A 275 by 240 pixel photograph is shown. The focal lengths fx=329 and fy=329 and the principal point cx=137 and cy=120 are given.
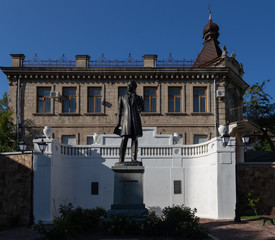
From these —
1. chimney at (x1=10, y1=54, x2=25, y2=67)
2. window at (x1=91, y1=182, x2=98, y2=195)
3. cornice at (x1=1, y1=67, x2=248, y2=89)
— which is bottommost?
window at (x1=91, y1=182, x2=98, y2=195)

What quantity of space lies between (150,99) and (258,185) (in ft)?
37.2

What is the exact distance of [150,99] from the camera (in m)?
24.5

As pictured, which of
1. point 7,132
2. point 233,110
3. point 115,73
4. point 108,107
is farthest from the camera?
point 233,110

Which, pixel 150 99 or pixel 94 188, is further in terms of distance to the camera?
pixel 150 99

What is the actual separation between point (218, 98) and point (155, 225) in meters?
16.4

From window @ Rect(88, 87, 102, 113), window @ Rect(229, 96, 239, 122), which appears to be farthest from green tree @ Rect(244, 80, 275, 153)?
window @ Rect(88, 87, 102, 113)

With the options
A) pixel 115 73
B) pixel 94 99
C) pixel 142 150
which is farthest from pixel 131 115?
pixel 94 99

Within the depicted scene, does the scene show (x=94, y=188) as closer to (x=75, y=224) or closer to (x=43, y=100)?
(x=75, y=224)

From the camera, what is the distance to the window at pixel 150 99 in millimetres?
24422

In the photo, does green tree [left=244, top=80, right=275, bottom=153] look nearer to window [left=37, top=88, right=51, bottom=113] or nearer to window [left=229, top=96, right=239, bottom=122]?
window [left=229, top=96, right=239, bottom=122]

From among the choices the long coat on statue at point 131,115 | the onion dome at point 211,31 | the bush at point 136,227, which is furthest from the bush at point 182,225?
the onion dome at point 211,31

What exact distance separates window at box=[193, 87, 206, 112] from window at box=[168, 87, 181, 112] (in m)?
1.19

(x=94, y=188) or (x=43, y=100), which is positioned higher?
(x=43, y=100)

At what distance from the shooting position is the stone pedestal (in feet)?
31.9
